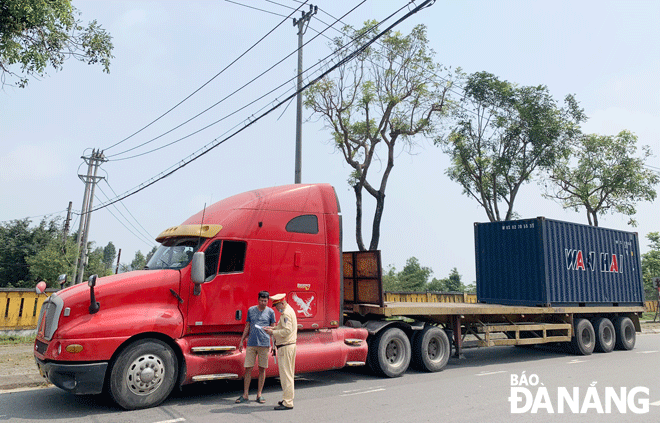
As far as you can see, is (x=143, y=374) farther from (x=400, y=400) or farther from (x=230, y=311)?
(x=400, y=400)

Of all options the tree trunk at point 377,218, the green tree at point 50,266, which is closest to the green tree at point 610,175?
the tree trunk at point 377,218

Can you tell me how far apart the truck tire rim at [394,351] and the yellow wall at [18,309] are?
995 cm

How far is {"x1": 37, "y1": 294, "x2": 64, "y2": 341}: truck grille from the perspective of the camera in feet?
20.8

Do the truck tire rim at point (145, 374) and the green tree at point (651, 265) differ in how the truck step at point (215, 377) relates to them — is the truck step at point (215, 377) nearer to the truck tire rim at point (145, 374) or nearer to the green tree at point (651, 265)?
the truck tire rim at point (145, 374)

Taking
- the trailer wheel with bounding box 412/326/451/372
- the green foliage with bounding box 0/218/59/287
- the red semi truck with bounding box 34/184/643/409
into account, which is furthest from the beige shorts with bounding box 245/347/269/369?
the green foliage with bounding box 0/218/59/287

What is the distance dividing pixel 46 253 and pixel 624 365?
104 ft

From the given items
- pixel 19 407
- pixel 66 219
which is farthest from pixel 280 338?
pixel 66 219

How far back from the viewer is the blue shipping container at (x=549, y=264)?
12164 millimetres

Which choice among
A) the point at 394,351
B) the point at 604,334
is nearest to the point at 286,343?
the point at 394,351

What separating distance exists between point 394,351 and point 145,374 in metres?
4.85

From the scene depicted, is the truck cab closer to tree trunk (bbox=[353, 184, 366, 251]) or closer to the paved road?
the paved road

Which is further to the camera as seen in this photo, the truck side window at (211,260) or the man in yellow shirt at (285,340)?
the truck side window at (211,260)

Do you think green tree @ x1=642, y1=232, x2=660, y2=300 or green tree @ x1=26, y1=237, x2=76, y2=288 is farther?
green tree @ x1=642, y1=232, x2=660, y2=300

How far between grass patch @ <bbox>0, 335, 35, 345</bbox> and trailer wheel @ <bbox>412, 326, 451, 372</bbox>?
1043cm
